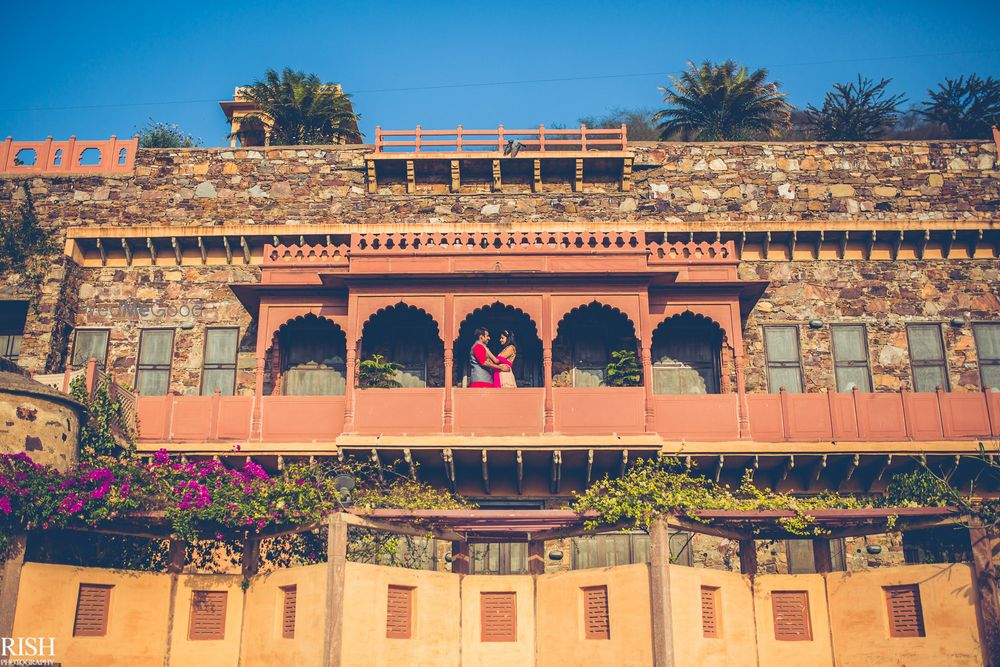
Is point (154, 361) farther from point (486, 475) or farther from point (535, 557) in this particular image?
point (535, 557)

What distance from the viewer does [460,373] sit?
19938 millimetres

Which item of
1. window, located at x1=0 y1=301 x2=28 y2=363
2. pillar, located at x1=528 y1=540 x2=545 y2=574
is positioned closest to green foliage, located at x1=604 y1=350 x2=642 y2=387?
pillar, located at x1=528 y1=540 x2=545 y2=574

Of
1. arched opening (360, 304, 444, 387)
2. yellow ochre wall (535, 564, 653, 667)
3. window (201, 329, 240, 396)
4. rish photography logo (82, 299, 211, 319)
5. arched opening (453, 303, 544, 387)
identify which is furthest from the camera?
rish photography logo (82, 299, 211, 319)

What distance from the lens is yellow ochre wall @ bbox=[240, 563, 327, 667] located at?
1477 centimetres

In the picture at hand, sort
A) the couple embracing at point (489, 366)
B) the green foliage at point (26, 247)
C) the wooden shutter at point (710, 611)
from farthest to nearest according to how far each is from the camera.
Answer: the green foliage at point (26, 247)
the couple embracing at point (489, 366)
the wooden shutter at point (710, 611)

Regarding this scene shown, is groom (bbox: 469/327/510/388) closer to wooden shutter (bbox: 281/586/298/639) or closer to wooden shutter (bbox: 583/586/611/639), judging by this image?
wooden shutter (bbox: 583/586/611/639)

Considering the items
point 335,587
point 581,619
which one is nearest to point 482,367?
point 581,619

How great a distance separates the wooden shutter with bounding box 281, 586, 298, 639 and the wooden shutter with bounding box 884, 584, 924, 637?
26.6 ft

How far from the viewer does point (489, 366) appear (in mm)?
19047

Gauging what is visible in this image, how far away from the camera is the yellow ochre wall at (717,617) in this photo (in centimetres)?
1497

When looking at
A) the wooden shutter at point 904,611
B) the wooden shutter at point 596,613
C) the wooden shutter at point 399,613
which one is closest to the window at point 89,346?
the wooden shutter at point 399,613

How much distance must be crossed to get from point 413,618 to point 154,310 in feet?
29.5

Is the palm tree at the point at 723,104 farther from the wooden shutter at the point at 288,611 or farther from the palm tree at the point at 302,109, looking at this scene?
the wooden shutter at the point at 288,611

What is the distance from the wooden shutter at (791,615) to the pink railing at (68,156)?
49.1 feet
